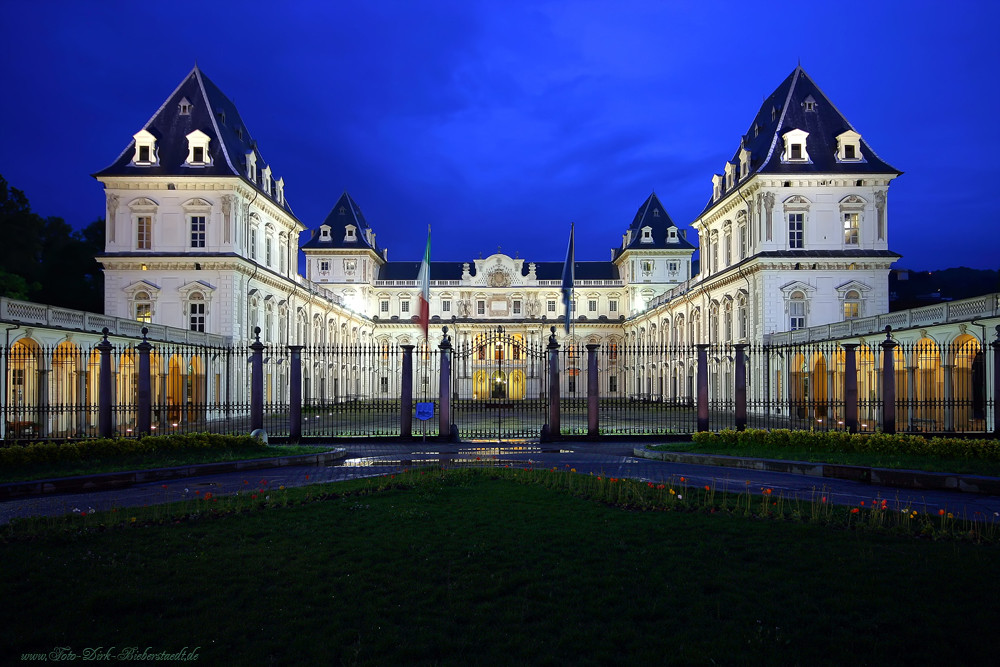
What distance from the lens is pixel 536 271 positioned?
8406 cm

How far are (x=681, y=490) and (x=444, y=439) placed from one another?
1157 centimetres

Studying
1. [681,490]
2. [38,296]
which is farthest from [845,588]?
[38,296]

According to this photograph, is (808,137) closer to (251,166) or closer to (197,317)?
(251,166)

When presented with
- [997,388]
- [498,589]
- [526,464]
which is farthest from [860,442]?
[498,589]

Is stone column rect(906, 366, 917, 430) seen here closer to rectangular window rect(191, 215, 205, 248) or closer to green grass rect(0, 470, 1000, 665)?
green grass rect(0, 470, 1000, 665)

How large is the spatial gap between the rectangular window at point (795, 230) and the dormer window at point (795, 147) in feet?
10.8

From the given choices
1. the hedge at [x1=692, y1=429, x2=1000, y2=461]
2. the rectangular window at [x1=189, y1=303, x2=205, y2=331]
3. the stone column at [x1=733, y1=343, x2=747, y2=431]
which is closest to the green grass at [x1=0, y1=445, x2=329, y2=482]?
the hedge at [x1=692, y1=429, x2=1000, y2=461]

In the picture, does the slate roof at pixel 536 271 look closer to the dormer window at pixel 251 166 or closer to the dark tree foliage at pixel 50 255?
the dark tree foliage at pixel 50 255

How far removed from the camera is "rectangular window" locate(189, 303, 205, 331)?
1529 inches

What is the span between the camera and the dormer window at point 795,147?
128 ft

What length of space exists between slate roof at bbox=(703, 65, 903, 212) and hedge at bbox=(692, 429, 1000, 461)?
82.8 ft

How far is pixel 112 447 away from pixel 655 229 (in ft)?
224

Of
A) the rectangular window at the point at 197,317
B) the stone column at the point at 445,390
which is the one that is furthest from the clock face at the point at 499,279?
the stone column at the point at 445,390

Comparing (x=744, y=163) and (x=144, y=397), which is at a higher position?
(x=744, y=163)
